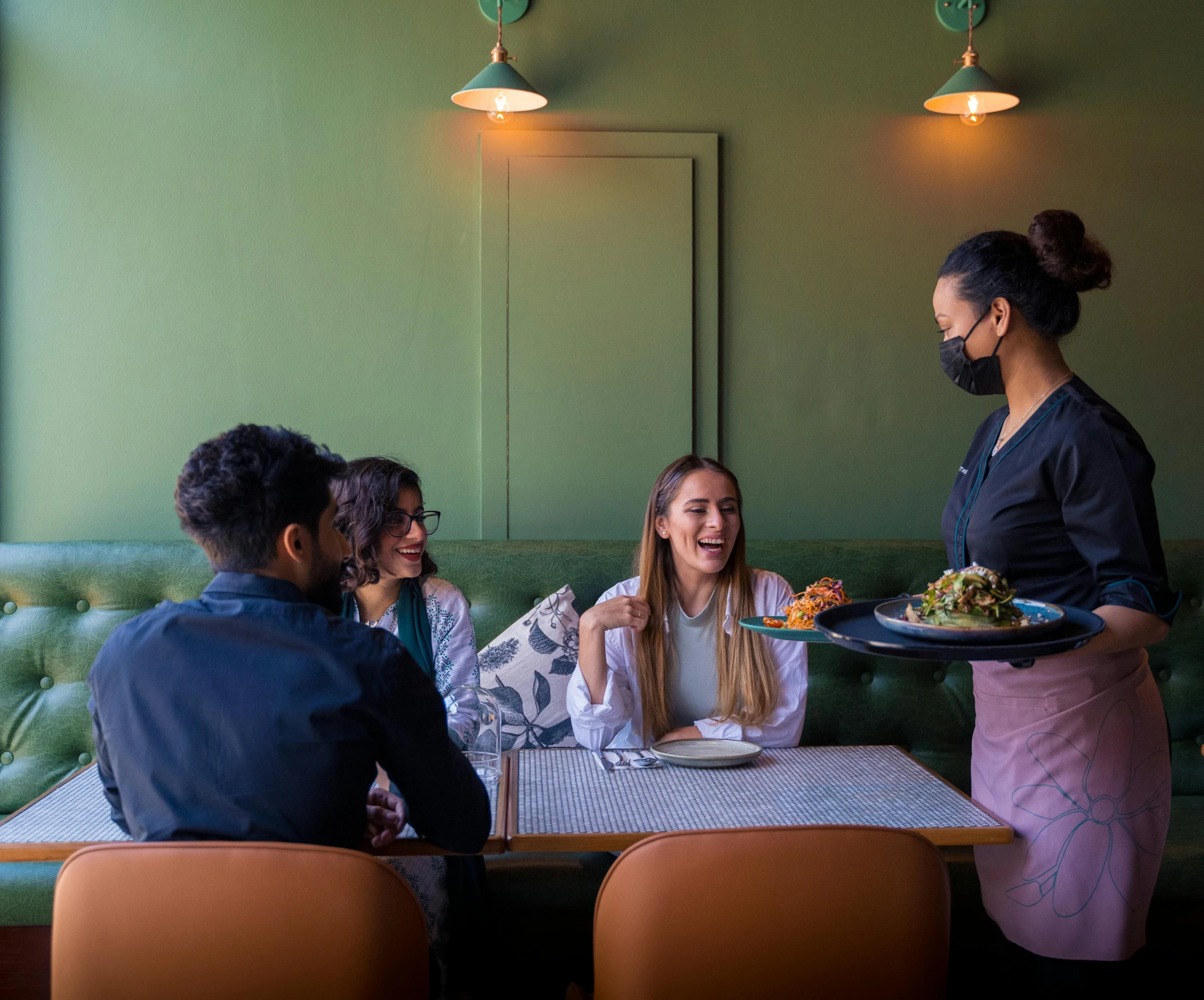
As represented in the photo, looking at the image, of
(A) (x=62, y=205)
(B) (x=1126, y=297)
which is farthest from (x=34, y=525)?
(B) (x=1126, y=297)

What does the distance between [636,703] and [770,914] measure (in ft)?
3.80

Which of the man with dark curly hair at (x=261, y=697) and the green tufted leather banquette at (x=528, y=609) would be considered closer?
the man with dark curly hair at (x=261, y=697)

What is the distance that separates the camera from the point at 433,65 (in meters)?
3.08

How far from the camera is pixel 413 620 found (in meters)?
2.31

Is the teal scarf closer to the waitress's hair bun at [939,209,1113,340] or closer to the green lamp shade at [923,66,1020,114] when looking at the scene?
the waitress's hair bun at [939,209,1113,340]

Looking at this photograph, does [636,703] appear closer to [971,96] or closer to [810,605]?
[810,605]

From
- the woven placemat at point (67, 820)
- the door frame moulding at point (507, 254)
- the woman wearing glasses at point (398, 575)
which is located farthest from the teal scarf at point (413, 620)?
the door frame moulding at point (507, 254)

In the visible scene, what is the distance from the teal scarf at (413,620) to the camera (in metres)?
2.28

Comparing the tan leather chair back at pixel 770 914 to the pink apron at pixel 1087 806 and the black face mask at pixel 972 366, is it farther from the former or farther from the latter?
the black face mask at pixel 972 366

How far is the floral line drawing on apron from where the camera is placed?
5.22 feet

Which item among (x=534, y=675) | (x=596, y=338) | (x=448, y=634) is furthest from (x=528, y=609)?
(x=596, y=338)

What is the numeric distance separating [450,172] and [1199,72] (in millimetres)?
2301

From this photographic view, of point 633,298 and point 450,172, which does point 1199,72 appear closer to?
point 633,298

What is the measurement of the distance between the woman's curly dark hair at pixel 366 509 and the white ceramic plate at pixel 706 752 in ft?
2.29
